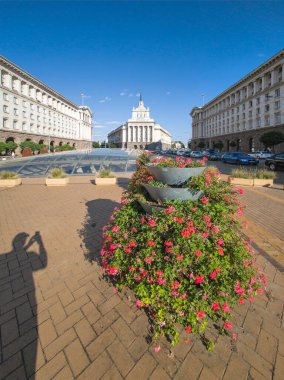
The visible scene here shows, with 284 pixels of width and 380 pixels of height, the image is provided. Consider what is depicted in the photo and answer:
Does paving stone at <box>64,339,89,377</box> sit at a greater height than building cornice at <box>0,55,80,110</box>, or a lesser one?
lesser

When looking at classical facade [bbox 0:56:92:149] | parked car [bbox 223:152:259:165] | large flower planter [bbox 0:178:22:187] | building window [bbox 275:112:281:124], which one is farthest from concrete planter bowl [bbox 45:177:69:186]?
building window [bbox 275:112:281:124]

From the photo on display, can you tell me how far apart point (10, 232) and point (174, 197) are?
17.6 feet

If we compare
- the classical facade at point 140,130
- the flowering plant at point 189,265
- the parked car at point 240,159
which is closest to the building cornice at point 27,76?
the parked car at point 240,159

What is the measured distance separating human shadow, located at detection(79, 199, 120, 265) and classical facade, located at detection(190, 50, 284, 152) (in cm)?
4989

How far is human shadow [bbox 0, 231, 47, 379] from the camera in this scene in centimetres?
238

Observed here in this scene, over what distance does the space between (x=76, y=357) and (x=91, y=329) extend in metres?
0.39

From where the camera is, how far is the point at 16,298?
132 inches

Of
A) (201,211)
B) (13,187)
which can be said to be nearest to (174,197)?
(201,211)

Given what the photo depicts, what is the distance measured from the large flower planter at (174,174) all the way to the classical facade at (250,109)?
52406 mm

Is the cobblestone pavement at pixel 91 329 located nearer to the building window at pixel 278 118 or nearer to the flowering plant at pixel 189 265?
A: the flowering plant at pixel 189 265

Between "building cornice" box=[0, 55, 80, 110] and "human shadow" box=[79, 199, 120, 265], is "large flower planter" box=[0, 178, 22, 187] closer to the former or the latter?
"human shadow" box=[79, 199, 120, 265]

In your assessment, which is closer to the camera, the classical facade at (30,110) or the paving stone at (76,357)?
the paving stone at (76,357)

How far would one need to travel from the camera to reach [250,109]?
59.2 meters

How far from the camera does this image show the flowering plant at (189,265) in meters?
2.51
